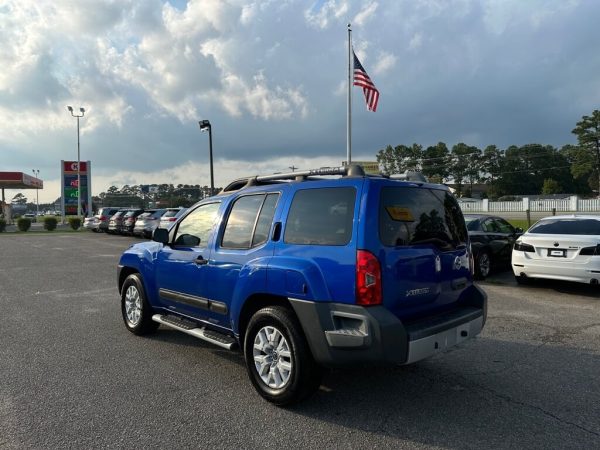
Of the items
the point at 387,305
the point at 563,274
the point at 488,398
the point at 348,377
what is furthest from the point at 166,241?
the point at 563,274

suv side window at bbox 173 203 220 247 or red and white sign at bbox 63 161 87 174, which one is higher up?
red and white sign at bbox 63 161 87 174

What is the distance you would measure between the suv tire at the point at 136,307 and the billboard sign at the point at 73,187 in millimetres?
41460

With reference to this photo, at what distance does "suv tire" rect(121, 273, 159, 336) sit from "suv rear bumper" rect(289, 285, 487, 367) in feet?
8.99

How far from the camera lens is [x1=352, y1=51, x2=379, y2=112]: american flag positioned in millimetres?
20062

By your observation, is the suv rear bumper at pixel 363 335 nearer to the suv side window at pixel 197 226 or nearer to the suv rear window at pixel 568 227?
the suv side window at pixel 197 226

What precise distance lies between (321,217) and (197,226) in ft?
5.93

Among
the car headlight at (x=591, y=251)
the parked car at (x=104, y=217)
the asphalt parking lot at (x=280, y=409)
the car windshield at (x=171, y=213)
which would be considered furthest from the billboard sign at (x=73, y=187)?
the car headlight at (x=591, y=251)

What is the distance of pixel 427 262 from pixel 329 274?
34.5 inches

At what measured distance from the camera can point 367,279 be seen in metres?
3.37

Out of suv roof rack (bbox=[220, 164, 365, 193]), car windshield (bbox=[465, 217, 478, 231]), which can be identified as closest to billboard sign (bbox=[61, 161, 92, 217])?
car windshield (bbox=[465, 217, 478, 231])

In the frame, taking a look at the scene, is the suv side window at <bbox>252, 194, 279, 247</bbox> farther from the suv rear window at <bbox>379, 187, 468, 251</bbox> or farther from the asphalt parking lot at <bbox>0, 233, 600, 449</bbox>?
the asphalt parking lot at <bbox>0, 233, 600, 449</bbox>

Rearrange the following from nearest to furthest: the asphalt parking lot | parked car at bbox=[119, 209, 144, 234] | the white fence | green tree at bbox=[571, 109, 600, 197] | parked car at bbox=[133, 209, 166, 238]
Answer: the asphalt parking lot
parked car at bbox=[133, 209, 166, 238]
parked car at bbox=[119, 209, 144, 234]
the white fence
green tree at bbox=[571, 109, 600, 197]

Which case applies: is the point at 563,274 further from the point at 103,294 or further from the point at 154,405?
the point at 103,294

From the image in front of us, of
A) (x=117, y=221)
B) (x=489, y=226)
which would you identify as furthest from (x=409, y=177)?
(x=117, y=221)
